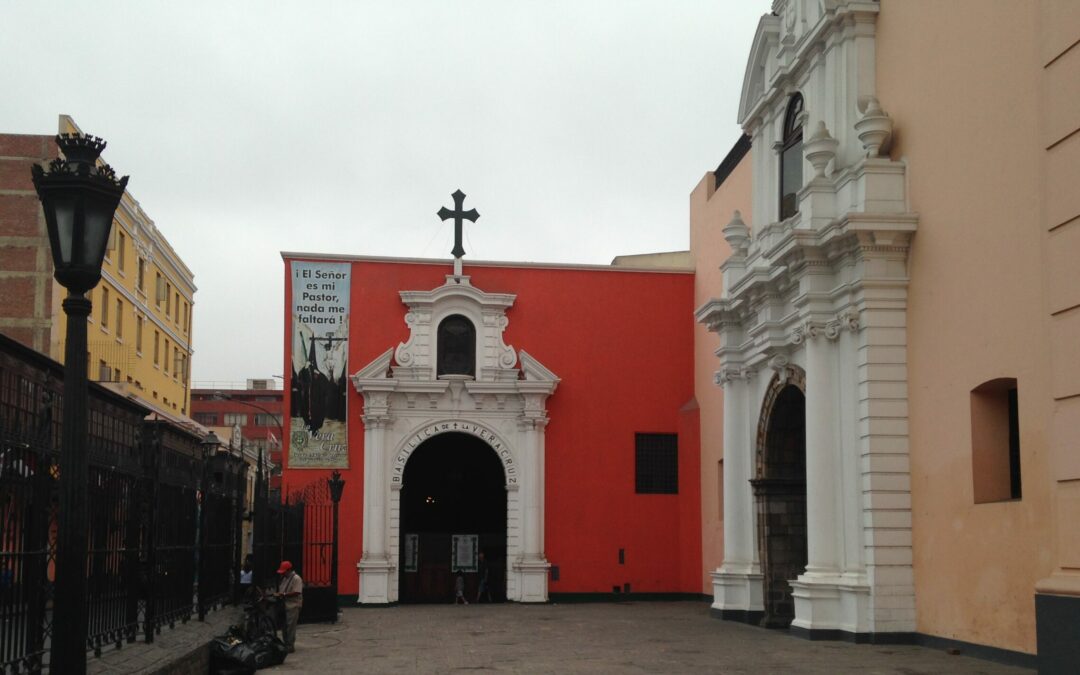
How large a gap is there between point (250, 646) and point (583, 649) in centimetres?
538

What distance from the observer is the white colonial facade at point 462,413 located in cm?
2844

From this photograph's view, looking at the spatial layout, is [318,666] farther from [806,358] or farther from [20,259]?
[20,259]

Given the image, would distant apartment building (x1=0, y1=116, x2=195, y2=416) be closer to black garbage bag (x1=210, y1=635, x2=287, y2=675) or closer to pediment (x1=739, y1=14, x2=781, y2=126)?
pediment (x1=739, y1=14, x2=781, y2=126)

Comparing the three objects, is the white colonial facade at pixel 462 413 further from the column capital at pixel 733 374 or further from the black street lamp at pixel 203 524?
→ the black street lamp at pixel 203 524

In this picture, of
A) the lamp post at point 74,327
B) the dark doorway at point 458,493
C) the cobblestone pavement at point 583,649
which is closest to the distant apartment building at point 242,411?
the dark doorway at point 458,493

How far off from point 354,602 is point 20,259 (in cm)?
1637

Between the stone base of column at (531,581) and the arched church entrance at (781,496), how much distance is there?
776 centimetres

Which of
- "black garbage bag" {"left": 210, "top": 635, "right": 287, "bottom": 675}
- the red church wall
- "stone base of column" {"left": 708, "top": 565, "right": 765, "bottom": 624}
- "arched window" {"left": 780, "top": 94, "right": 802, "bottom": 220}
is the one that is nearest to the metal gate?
the red church wall

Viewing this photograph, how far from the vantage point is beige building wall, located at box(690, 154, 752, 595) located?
2733cm

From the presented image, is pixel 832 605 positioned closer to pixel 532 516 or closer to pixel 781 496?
pixel 781 496

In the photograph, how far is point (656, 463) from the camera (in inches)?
1183

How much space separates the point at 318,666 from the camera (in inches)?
609

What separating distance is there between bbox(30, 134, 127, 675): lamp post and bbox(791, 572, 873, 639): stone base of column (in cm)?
1269

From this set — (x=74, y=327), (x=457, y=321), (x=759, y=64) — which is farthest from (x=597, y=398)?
(x=74, y=327)
